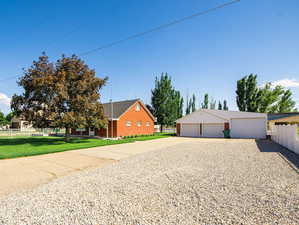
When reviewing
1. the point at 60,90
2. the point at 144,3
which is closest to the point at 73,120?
the point at 60,90

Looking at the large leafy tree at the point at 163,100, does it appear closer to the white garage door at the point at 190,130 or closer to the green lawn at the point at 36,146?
the white garage door at the point at 190,130

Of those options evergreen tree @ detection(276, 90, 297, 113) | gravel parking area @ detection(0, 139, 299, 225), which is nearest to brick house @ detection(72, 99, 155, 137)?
gravel parking area @ detection(0, 139, 299, 225)

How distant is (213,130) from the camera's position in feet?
72.9

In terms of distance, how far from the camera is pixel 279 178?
489cm

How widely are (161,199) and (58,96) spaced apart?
41.5 ft

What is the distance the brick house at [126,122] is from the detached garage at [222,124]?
210 inches

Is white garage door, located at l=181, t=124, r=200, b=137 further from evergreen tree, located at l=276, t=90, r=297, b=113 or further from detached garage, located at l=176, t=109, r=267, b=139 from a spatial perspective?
evergreen tree, located at l=276, t=90, r=297, b=113

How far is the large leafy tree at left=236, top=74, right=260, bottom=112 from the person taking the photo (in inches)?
1425

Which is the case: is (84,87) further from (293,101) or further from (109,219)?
(293,101)

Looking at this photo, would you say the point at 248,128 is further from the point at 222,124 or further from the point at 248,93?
the point at 248,93

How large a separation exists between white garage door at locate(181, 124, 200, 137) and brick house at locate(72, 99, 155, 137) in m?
5.31

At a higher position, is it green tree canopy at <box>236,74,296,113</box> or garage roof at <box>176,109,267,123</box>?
green tree canopy at <box>236,74,296,113</box>

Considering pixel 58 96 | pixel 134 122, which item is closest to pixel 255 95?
pixel 134 122

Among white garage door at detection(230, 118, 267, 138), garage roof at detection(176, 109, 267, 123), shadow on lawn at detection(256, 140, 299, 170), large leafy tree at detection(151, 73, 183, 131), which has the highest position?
large leafy tree at detection(151, 73, 183, 131)
